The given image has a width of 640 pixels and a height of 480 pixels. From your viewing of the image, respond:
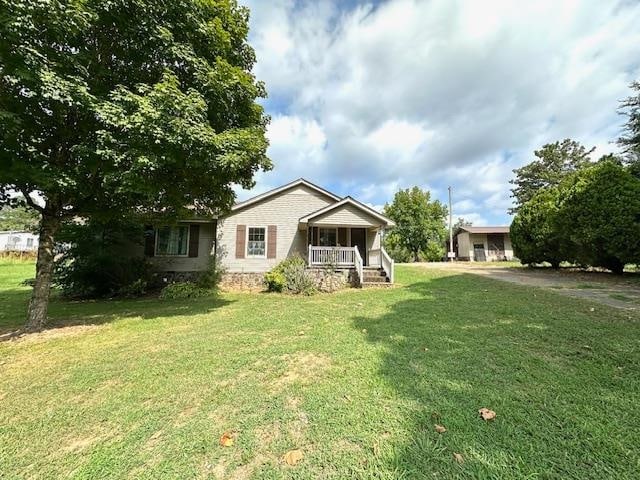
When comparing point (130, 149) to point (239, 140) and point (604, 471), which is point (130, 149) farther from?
point (604, 471)

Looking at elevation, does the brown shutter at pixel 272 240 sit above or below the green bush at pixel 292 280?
above

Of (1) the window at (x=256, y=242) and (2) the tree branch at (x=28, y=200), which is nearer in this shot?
(2) the tree branch at (x=28, y=200)

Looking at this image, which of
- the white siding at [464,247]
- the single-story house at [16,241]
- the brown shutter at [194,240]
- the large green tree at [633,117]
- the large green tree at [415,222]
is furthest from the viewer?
the single-story house at [16,241]

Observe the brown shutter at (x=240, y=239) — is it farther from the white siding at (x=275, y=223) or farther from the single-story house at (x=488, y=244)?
the single-story house at (x=488, y=244)

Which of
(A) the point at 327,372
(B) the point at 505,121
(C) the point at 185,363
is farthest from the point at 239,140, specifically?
(B) the point at 505,121

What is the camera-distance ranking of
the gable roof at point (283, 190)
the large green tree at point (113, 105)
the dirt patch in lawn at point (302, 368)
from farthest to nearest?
1. the gable roof at point (283, 190)
2. the large green tree at point (113, 105)
3. the dirt patch in lawn at point (302, 368)

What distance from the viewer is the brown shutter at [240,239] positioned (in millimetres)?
13727

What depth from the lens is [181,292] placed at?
10773 millimetres

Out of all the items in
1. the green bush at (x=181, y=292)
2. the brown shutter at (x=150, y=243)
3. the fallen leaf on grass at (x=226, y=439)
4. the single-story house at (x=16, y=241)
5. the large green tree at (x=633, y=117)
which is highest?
the large green tree at (x=633, y=117)

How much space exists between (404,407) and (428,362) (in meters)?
1.20

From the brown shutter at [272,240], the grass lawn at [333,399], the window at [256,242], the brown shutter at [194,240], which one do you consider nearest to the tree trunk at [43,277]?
the grass lawn at [333,399]

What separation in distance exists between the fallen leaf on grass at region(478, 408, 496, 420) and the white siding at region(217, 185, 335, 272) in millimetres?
11808

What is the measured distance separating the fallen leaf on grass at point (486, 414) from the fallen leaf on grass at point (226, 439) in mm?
2178

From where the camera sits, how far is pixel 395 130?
695 inches
